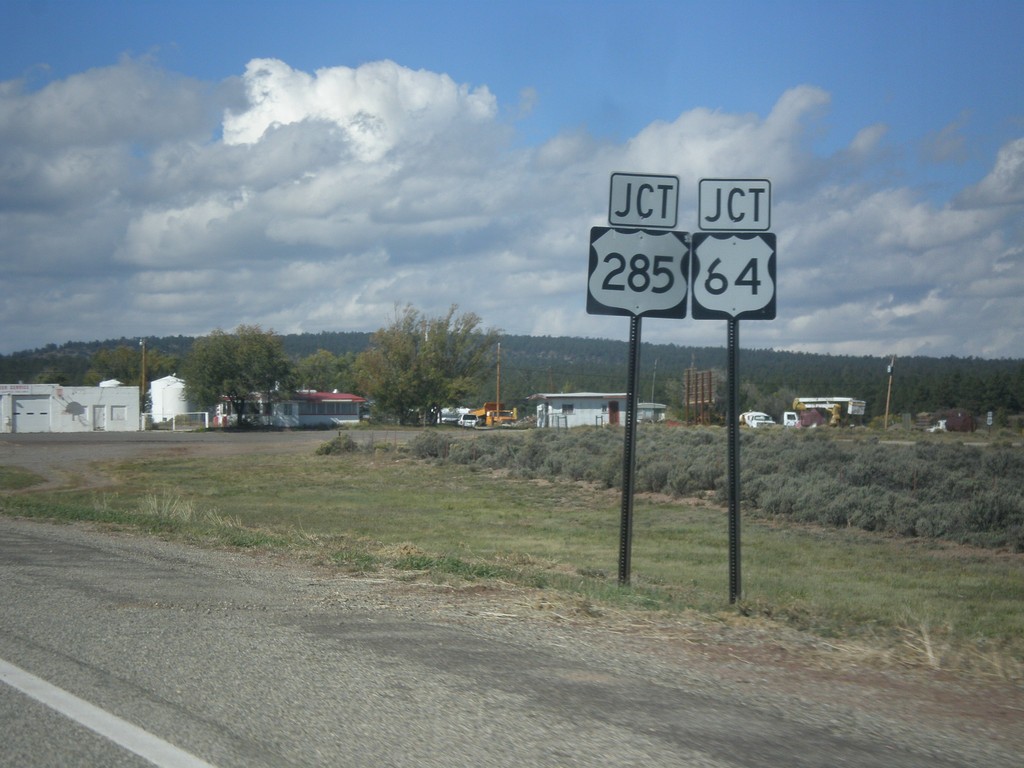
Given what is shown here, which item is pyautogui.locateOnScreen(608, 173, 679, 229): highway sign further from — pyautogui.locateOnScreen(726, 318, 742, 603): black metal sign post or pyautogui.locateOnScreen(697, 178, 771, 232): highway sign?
pyautogui.locateOnScreen(726, 318, 742, 603): black metal sign post

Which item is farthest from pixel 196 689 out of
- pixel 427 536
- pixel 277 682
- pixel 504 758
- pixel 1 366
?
pixel 1 366

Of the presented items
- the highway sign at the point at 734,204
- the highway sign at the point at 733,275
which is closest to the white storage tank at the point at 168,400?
the highway sign at the point at 733,275

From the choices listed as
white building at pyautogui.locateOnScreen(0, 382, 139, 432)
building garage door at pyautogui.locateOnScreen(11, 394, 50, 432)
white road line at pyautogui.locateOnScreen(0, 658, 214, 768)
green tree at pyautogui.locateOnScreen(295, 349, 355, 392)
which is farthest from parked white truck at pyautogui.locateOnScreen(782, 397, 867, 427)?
green tree at pyautogui.locateOnScreen(295, 349, 355, 392)

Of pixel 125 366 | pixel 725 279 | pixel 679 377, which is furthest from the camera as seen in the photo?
pixel 125 366

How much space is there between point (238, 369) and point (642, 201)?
87.3 meters

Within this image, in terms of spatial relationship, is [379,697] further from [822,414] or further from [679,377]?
[679,377]

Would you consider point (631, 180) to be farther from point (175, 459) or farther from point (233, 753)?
point (175, 459)

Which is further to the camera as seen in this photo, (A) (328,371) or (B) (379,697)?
(A) (328,371)

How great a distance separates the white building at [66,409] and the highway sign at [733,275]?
89471 millimetres

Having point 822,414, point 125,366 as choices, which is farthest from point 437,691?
point 125,366

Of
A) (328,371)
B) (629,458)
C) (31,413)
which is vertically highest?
(328,371)

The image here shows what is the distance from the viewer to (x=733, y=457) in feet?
31.8

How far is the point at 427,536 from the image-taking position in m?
20.8

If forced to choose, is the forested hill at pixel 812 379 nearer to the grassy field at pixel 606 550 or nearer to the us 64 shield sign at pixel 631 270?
the grassy field at pixel 606 550
